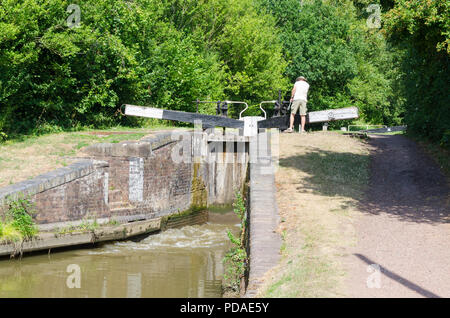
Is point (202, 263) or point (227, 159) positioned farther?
point (227, 159)

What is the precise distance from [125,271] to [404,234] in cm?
570

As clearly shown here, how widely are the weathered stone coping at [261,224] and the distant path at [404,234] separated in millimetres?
1138

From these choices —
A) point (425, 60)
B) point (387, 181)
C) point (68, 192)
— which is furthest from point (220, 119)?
point (387, 181)

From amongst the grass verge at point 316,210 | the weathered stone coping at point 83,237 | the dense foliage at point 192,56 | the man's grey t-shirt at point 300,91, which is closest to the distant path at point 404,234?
the grass verge at point 316,210

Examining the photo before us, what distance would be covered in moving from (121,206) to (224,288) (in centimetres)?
564

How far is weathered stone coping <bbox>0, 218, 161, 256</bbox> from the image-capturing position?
1081 cm

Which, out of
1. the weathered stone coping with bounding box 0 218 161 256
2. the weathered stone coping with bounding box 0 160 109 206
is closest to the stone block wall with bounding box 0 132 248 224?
the weathered stone coping with bounding box 0 160 109 206

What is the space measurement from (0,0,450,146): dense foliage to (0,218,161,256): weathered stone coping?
4462 millimetres

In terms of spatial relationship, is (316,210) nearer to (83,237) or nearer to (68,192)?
(83,237)

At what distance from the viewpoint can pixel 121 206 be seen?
45.7 feet

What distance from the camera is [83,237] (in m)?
12.1

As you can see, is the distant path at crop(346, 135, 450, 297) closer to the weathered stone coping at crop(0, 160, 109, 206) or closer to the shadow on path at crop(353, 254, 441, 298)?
the shadow on path at crop(353, 254, 441, 298)

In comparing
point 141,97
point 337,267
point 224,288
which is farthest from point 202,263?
point 141,97
